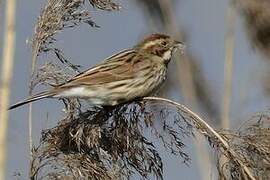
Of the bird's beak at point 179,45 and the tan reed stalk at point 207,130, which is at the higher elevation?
the bird's beak at point 179,45

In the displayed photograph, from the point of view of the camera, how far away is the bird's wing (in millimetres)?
3867

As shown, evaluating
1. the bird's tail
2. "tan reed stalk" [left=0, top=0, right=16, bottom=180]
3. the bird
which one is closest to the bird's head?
the bird

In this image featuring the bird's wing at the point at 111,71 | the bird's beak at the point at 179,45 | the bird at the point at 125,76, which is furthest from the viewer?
the bird's beak at the point at 179,45

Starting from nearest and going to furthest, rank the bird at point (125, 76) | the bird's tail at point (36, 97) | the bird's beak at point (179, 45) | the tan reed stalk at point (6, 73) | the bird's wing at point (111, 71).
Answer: the tan reed stalk at point (6, 73)
the bird's tail at point (36, 97)
the bird at point (125, 76)
the bird's wing at point (111, 71)
the bird's beak at point (179, 45)

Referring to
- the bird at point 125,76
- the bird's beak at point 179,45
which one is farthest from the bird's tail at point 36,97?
the bird's beak at point 179,45

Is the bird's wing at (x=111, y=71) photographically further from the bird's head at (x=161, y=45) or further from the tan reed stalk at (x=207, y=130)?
the tan reed stalk at (x=207, y=130)

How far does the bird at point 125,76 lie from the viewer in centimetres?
368

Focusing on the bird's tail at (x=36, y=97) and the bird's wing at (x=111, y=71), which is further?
the bird's wing at (x=111, y=71)

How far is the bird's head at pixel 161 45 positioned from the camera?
Answer: 13.9 ft

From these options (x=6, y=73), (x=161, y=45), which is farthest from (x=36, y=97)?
(x=161, y=45)

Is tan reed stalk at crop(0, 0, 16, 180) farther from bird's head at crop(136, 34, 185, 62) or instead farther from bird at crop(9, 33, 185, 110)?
bird's head at crop(136, 34, 185, 62)

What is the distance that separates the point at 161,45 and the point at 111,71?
15.6 inches

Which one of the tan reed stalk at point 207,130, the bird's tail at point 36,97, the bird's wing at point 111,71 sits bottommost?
the tan reed stalk at point 207,130

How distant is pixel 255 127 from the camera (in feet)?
→ 10.4
